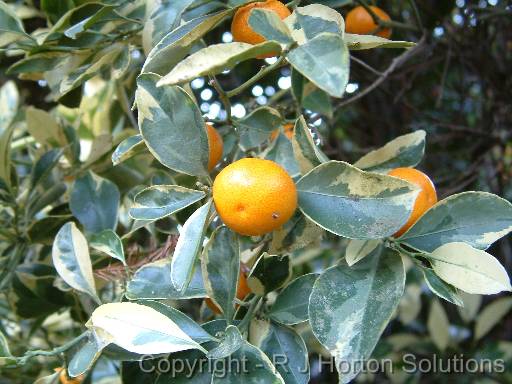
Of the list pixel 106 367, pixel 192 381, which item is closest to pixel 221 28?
pixel 106 367

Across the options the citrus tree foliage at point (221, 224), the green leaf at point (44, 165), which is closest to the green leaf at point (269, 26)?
the citrus tree foliage at point (221, 224)

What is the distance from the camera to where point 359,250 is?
0.68m

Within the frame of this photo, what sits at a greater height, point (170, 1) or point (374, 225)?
point (170, 1)

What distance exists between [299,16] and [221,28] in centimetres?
76

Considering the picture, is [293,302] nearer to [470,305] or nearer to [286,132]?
[286,132]

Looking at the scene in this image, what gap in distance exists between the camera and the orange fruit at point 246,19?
0.69 meters

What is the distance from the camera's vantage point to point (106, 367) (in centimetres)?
110

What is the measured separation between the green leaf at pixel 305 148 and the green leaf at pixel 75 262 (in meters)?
0.33

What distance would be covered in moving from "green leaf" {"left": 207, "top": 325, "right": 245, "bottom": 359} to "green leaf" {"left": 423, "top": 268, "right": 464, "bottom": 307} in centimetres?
20

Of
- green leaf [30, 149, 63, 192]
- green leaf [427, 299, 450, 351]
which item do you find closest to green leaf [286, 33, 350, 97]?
green leaf [30, 149, 63, 192]

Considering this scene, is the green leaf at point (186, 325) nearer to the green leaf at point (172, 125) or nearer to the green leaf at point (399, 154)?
the green leaf at point (172, 125)

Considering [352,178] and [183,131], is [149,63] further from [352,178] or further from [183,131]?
[352,178]

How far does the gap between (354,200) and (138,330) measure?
247mm

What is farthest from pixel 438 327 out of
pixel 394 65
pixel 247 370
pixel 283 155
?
pixel 247 370
